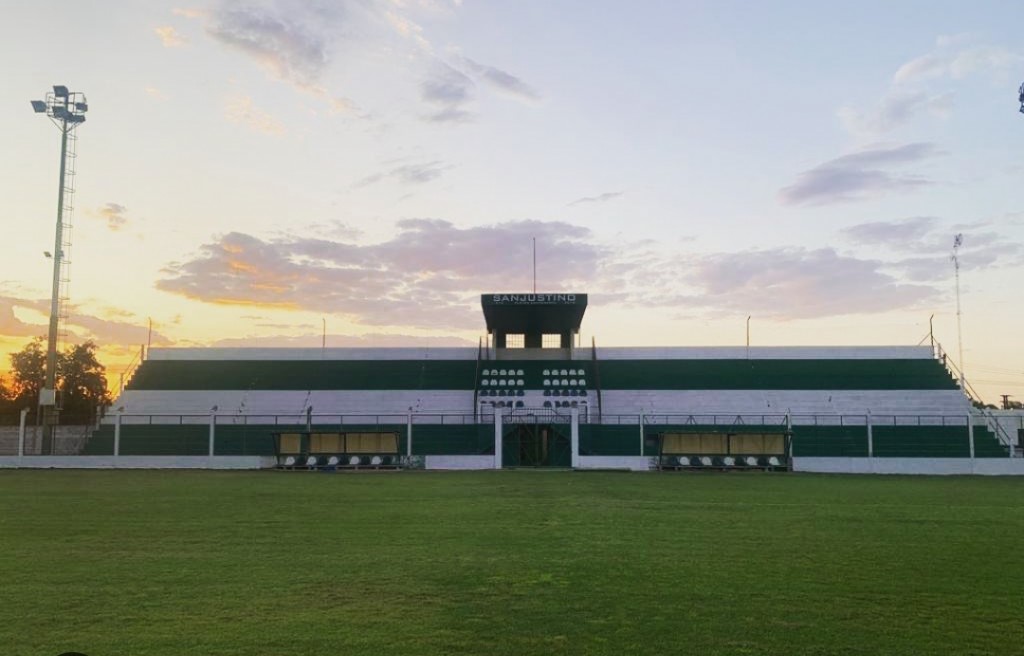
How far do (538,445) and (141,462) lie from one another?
75.2 ft

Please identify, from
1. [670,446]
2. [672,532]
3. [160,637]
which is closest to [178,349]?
[670,446]

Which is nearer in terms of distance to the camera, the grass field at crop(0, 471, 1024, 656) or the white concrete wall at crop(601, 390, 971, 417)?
the grass field at crop(0, 471, 1024, 656)

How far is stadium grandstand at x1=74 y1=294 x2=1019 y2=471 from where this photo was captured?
151 feet

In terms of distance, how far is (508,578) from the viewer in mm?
10820

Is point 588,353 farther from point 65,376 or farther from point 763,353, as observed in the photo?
point 65,376

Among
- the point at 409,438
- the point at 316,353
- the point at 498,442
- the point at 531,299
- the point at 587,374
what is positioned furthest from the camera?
the point at 316,353

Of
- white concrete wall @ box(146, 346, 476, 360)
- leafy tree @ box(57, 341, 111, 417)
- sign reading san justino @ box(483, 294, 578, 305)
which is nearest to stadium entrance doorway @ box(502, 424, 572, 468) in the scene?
sign reading san justino @ box(483, 294, 578, 305)

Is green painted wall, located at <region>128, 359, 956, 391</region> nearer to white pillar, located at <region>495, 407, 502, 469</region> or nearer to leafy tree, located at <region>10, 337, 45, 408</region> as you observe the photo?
white pillar, located at <region>495, 407, 502, 469</region>

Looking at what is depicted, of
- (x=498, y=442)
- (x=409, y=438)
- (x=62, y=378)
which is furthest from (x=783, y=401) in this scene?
(x=62, y=378)

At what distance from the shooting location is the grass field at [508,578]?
7.82 meters

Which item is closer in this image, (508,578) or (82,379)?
(508,578)

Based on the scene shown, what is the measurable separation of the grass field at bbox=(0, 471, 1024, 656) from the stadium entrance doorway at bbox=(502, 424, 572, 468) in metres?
27.6

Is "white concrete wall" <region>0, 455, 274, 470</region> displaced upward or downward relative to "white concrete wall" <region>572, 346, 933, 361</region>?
downward

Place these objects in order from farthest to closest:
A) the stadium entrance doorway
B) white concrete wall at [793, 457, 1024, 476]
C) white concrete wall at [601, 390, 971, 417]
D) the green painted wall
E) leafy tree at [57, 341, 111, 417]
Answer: leafy tree at [57, 341, 111, 417] < the green painted wall < white concrete wall at [601, 390, 971, 417] < the stadium entrance doorway < white concrete wall at [793, 457, 1024, 476]
